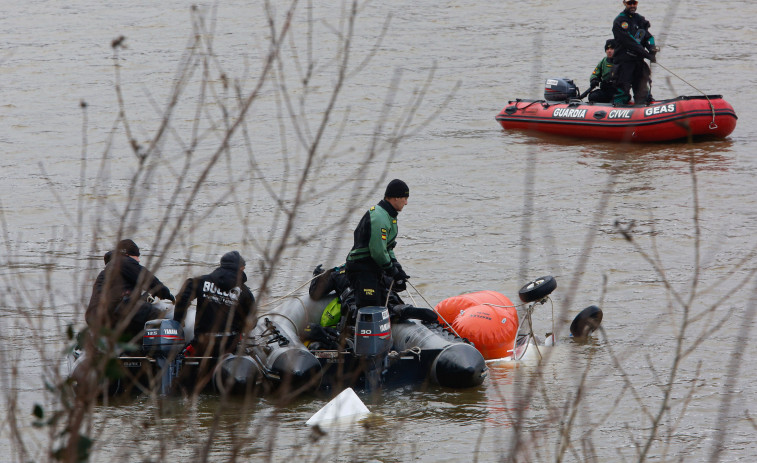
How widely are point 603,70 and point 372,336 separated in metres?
10.6

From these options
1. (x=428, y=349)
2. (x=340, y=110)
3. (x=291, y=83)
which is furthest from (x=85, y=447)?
(x=291, y=83)

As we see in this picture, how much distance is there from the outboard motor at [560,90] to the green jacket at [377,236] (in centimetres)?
1072

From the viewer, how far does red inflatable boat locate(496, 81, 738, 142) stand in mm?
16141

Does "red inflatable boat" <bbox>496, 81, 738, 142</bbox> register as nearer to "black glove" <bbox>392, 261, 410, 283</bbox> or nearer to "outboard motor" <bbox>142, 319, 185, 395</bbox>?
"black glove" <bbox>392, 261, 410, 283</bbox>

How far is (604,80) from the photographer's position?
17.0m

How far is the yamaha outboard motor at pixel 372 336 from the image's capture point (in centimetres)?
755

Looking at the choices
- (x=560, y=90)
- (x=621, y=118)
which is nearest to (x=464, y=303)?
(x=621, y=118)

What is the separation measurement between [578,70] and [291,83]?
652cm

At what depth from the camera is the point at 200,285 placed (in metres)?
7.30

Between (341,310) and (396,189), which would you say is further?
(341,310)

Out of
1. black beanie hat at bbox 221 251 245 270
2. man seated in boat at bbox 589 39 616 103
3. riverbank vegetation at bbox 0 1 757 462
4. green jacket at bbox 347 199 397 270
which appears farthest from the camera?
man seated in boat at bbox 589 39 616 103

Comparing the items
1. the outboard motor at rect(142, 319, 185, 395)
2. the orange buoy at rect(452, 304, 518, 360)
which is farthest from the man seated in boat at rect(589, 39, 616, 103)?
the outboard motor at rect(142, 319, 185, 395)

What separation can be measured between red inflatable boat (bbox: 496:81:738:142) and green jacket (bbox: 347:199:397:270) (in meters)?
8.32

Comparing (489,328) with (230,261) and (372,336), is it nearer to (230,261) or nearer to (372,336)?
(372,336)
